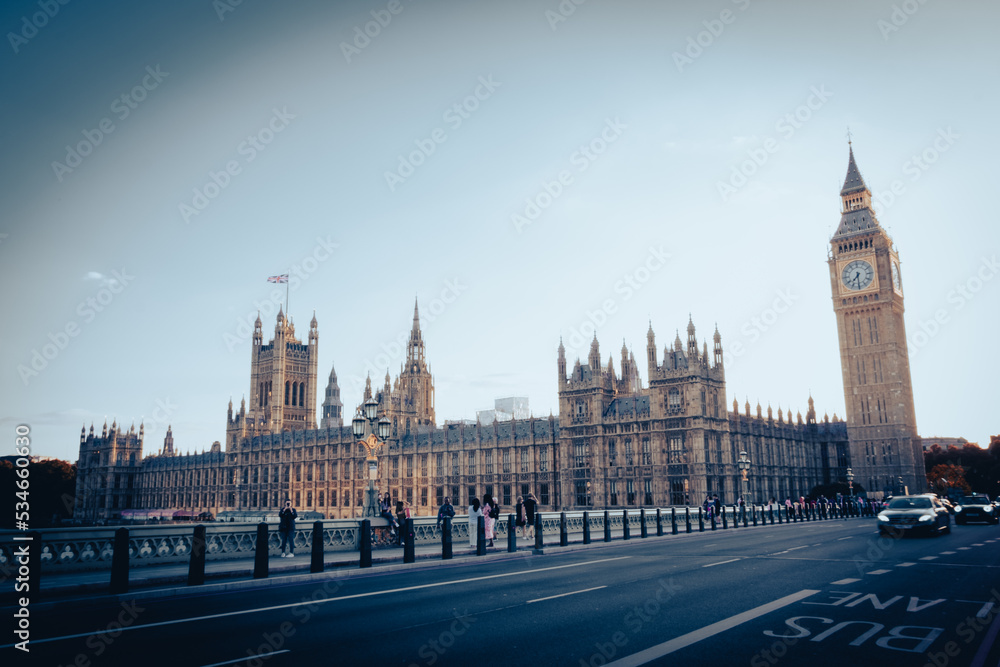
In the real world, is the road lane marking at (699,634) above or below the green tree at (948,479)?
above

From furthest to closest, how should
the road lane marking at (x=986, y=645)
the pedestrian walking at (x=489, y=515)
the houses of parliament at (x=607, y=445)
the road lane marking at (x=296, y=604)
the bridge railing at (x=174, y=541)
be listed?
the houses of parliament at (x=607, y=445) < the pedestrian walking at (x=489, y=515) < the bridge railing at (x=174, y=541) < the road lane marking at (x=296, y=604) < the road lane marking at (x=986, y=645)

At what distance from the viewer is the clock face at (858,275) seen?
97.1 m

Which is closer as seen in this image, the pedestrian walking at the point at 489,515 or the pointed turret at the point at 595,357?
the pedestrian walking at the point at 489,515

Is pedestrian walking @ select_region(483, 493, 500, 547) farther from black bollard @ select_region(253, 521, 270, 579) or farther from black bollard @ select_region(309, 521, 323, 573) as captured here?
black bollard @ select_region(253, 521, 270, 579)

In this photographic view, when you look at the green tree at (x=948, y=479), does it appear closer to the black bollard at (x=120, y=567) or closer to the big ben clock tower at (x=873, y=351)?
the big ben clock tower at (x=873, y=351)

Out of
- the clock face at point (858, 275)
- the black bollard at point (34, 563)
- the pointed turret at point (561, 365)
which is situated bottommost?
the black bollard at point (34, 563)

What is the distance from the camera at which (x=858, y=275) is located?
98.1 m

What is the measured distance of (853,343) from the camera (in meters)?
97.5

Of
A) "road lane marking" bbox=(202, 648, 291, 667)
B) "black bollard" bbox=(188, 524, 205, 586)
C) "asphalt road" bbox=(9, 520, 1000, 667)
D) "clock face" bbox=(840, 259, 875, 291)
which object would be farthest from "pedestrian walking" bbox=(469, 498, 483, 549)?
"clock face" bbox=(840, 259, 875, 291)

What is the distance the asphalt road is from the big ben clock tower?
83.8 meters

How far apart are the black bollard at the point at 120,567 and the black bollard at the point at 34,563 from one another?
1327 millimetres

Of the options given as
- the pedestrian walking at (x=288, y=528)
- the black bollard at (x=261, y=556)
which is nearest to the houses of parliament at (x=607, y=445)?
the pedestrian walking at (x=288, y=528)

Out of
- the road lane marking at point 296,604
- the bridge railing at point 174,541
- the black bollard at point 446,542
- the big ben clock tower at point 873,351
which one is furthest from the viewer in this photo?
the big ben clock tower at point 873,351

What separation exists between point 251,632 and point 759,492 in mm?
73918
